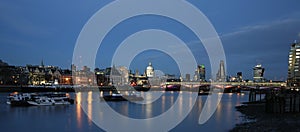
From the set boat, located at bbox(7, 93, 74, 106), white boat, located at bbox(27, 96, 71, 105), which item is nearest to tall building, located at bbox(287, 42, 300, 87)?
white boat, located at bbox(27, 96, 71, 105)

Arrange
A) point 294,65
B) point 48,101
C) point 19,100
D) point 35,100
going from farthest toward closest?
point 294,65
point 48,101
point 35,100
point 19,100

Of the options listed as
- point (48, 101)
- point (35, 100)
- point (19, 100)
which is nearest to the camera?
point (19, 100)

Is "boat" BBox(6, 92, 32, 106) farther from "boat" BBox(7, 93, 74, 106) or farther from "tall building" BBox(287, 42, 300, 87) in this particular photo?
"tall building" BBox(287, 42, 300, 87)

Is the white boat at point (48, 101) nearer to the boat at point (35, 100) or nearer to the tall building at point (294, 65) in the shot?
the boat at point (35, 100)

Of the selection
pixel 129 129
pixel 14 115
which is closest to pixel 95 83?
pixel 14 115

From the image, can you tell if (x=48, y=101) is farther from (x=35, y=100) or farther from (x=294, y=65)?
(x=294, y=65)

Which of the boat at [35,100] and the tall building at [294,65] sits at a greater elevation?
the tall building at [294,65]

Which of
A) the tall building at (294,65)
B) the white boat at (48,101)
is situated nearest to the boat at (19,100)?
the white boat at (48,101)

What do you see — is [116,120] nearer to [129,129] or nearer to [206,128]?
[129,129]

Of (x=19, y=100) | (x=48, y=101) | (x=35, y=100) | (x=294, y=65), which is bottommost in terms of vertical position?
(x=48, y=101)

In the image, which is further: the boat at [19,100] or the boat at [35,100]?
the boat at [35,100]

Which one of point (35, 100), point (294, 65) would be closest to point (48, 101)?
point (35, 100)

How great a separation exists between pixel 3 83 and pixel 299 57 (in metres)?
136

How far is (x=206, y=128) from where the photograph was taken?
2645 centimetres
